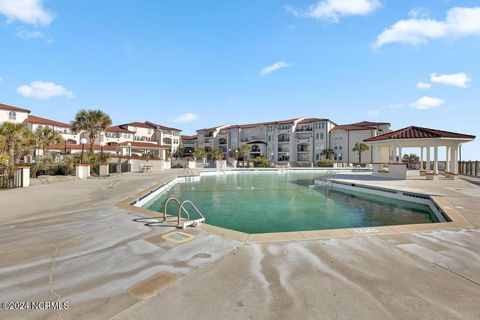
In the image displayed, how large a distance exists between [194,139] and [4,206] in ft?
254

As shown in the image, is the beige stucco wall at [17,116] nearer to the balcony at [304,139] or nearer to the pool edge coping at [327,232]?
the pool edge coping at [327,232]

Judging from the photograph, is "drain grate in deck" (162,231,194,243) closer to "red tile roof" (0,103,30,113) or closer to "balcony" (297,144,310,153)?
"red tile roof" (0,103,30,113)

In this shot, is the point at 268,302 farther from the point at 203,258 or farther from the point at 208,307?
the point at 203,258

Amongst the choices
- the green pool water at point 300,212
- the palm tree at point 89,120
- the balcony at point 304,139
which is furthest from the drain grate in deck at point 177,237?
the balcony at point 304,139

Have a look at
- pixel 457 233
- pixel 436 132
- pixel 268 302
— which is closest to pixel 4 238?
pixel 268 302

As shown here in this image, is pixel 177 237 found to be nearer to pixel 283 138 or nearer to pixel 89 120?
pixel 89 120

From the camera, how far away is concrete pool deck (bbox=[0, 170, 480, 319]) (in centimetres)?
310

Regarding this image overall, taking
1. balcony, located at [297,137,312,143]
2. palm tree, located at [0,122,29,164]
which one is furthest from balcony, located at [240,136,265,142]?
palm tree, located at [0,122,29,164]

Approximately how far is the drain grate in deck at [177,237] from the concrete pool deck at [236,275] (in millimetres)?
185

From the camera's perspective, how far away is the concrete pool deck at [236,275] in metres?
3.10

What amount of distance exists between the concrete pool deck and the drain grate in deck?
19cm

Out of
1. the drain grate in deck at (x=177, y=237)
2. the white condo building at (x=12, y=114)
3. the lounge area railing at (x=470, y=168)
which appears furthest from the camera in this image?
the white condo building at (x=12, y=114)

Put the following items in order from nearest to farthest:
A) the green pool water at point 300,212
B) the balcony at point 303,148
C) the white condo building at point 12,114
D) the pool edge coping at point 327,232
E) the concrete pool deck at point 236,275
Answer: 1. the concrete pool deck at point 236,275
2. the pool edge coping at point 327,232
3. the green pool water at point 300,212
4. the white condo building at point 12,114
5. the balcony at point 303,148

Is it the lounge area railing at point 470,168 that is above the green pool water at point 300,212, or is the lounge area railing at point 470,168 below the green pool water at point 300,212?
above
